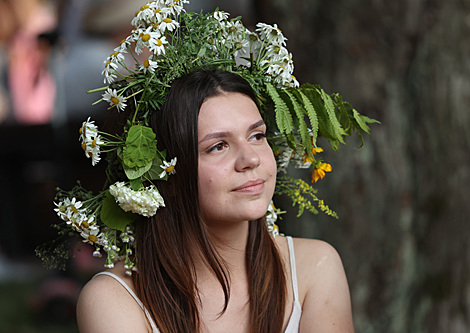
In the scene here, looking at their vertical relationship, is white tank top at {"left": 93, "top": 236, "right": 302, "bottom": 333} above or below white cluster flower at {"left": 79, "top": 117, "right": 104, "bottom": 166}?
below

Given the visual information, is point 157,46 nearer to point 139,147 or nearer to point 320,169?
point 139,147

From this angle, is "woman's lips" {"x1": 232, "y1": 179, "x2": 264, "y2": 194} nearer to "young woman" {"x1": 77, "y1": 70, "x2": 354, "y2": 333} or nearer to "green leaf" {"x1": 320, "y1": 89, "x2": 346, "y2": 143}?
"young woman" {"x1": 77, "y1": 70, "x2": 354, "y2": 333}

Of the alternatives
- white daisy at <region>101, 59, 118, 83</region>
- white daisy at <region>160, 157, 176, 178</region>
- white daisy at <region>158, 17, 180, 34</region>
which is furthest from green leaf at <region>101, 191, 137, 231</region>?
white daisy at <region>158, 17, 180, 34</region>

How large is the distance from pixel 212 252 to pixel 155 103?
0.67m

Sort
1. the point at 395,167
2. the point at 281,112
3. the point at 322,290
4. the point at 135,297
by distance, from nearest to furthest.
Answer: the point at 135,297
the point at 281,112
the point at 322,290
the point at 395,167

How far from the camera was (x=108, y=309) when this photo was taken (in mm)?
1852

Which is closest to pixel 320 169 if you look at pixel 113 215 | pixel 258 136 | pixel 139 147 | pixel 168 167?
pixel 258 136

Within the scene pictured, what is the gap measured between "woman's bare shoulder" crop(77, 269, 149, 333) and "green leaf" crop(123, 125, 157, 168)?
526mm

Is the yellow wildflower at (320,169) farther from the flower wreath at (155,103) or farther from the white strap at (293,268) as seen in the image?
the white strap at (293,268)

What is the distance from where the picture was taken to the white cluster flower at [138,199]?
1.86 meters

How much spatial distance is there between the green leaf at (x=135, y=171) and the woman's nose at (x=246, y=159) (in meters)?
0.37

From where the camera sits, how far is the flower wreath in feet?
6.24

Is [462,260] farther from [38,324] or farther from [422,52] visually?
[38,324]

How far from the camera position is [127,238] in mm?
1996
